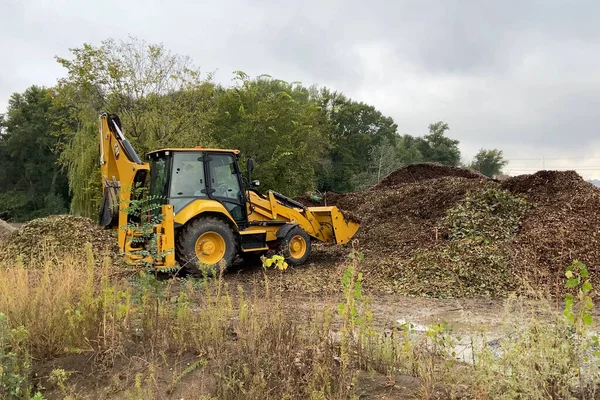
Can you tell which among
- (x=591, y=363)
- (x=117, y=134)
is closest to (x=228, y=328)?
(x=591, y=363)

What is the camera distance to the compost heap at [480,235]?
7938 mm

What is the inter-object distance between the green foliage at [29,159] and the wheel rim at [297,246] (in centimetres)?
3550

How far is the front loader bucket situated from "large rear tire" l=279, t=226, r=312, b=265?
2.49 feet

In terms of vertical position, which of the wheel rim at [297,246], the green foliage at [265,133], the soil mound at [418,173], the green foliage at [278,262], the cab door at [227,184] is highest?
the green foliage at [265,133]

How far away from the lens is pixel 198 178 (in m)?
8.92

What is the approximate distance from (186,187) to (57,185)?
37715mm

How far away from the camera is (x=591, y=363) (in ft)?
9.16

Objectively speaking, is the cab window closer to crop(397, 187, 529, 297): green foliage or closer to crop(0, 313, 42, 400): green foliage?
crop(397, 187, 529, 297): green foliage

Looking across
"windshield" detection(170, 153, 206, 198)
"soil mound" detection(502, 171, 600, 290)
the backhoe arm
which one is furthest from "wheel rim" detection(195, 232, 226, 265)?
"soil mound" detection(502, 171, 600, 290)

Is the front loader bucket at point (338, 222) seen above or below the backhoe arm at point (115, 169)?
below

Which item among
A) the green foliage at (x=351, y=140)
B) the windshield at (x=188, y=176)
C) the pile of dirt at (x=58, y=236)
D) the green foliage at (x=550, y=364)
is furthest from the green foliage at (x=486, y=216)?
the green foliage at (x=351, y=140)

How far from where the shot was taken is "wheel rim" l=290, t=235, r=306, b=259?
1010 cm

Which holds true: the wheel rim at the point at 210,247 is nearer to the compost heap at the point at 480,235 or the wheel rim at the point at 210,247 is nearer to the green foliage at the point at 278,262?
the compost heap at the point at 480,235

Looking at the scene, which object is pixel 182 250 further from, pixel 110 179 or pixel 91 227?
pixel 91 227
